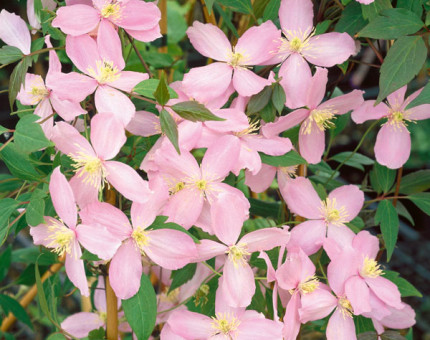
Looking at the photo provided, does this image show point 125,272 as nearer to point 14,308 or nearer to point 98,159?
point 98,159

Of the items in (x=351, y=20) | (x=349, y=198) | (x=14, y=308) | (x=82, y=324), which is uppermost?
(x=351, y=20)

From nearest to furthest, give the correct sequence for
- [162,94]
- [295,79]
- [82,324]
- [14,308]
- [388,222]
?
1. [162,94]
2. [295,79]
3. [388,222]
4. [82,324]
5. [14,308]

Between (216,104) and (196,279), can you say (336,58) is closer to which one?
(216,104)

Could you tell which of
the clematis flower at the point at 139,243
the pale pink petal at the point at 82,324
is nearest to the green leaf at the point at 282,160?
the clematis flower at the point at 139,243

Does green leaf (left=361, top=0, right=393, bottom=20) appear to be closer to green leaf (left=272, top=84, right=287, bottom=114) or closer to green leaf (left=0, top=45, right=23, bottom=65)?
green leaf (left=272, top=84, right=287, bottom=114)

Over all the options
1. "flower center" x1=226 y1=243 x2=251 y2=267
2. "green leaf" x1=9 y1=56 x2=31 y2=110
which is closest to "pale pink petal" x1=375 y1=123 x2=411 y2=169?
"flower center" x1=226 y1=243 x2=251 y2=267

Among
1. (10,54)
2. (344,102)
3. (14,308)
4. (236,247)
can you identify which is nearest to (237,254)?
(236,247)
